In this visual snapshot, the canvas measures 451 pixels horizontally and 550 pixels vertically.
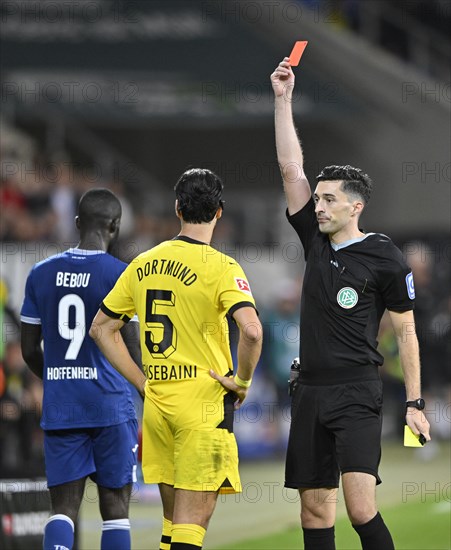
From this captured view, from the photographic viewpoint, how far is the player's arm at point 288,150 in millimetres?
6617

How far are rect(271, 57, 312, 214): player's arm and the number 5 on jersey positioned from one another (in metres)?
1.04

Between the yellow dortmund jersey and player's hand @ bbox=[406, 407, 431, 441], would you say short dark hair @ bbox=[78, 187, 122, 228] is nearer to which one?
the yellow dortmund jersey

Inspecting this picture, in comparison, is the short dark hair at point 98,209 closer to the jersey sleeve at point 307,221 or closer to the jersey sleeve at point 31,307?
the jersey sleeve at point 31,307

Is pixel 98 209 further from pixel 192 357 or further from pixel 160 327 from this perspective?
pixel 192 357

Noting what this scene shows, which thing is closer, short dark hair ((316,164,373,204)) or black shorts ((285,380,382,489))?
black shorts ((285,380,382,489))

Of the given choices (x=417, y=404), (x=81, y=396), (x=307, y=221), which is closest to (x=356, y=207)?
(x=307, y=221)

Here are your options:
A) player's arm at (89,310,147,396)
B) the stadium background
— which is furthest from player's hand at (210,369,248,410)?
the stadium background

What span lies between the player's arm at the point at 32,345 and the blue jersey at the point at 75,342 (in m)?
0.10

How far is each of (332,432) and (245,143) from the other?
744 inches

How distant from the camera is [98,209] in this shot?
6957 mm

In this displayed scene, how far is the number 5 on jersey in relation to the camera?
603 centimetres

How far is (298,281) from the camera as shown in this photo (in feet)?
62.3

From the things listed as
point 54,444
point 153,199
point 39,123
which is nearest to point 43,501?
point 54,444

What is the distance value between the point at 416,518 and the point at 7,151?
34.5 feet
